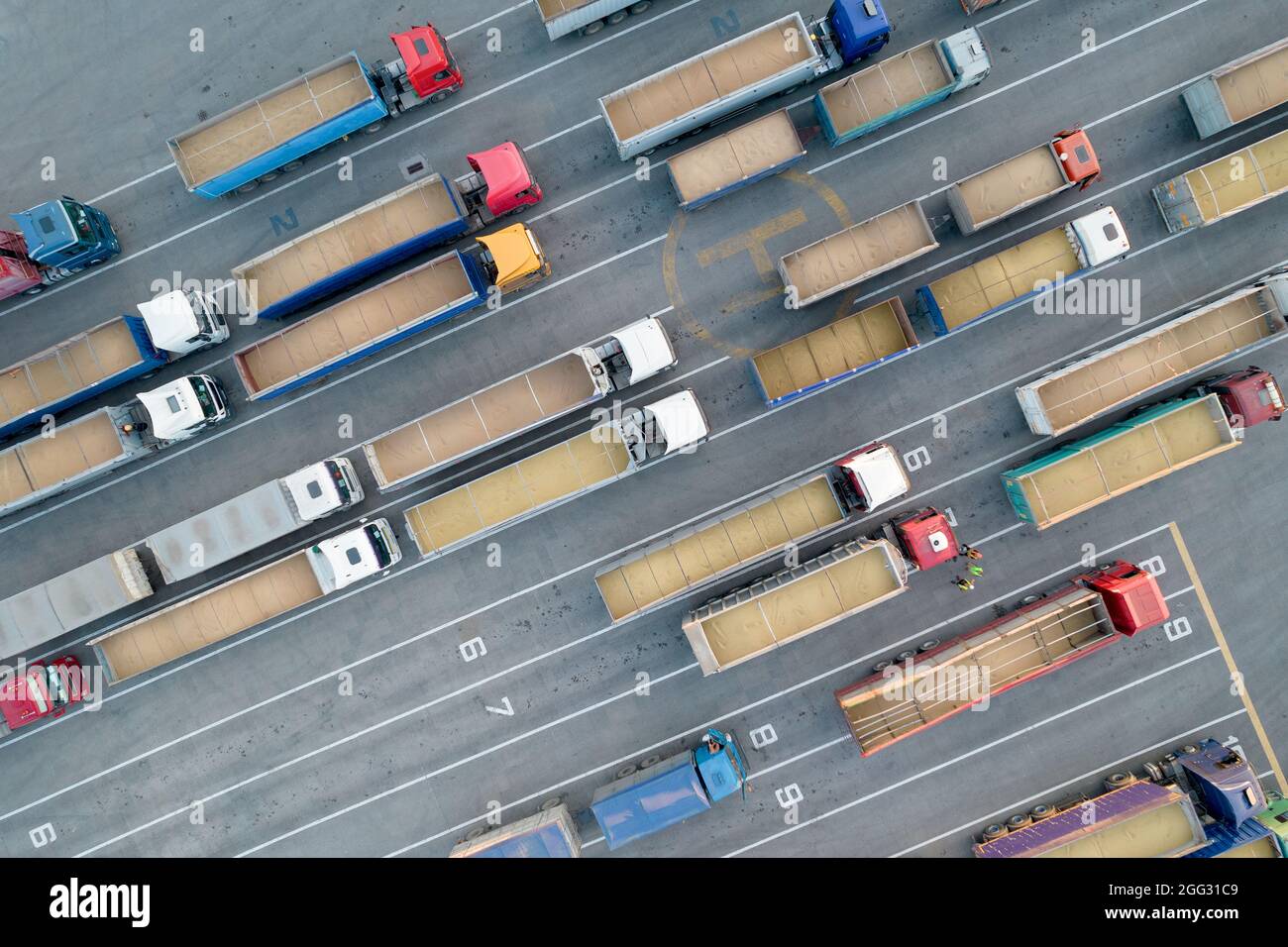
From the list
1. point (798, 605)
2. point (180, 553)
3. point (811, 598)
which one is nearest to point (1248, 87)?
point (811, 598)

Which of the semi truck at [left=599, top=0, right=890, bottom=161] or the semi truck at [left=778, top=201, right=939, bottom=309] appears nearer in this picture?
the semi truck at [left=599, top=0, right=890, bottom=161]

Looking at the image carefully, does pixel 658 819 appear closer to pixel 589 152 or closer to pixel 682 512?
pixel 682 512

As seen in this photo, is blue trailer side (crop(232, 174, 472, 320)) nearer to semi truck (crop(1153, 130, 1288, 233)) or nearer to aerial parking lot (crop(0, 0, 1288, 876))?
aerial parking lot (crop(0, 0, 1288, 876))

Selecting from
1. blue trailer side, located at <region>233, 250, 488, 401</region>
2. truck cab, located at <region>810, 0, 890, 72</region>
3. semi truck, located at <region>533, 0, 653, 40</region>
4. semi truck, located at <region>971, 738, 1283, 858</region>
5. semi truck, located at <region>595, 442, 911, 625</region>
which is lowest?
semi truck, located at <region>971, 738, 1283, 858</region>

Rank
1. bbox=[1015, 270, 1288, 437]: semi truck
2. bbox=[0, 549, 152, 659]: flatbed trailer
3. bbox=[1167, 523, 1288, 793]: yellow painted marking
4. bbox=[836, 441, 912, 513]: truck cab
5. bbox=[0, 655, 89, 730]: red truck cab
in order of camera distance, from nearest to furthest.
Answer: bbox=[836, 441, 912, 513]: truck cab < bbox=[1015, 270, 1288, 437]: semi truck < bbox=[0, 549, 152, 659]: flatbed trailer < bbox=[0, 655, 89, 730]: red truck cab < bbox=[1167, 523, 1288, 793]: yellow painted marking

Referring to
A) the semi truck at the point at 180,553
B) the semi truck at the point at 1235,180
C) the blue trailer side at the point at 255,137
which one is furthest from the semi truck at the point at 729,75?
the semi truck at the point at 180,553

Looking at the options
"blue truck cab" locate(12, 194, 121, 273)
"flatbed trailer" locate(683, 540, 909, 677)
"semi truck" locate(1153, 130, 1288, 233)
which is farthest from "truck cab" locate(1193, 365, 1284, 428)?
"blue truck cab" locate(12, 194, 121, 273)
